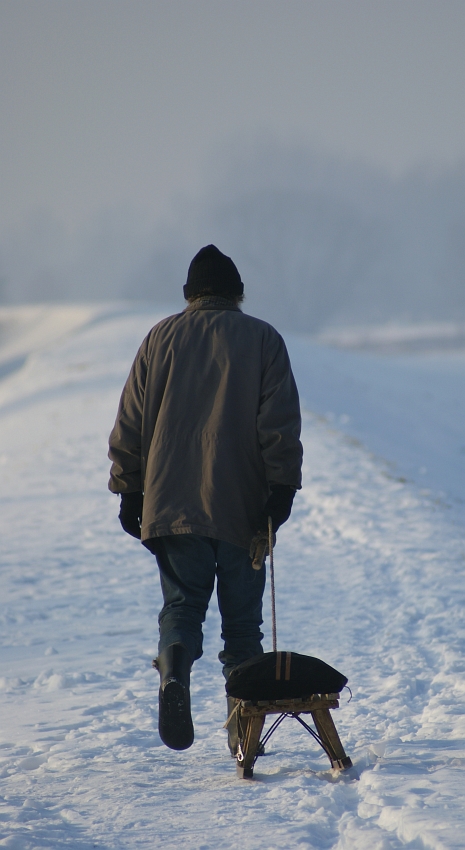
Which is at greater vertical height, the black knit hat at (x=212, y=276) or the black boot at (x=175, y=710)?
the black knit hat at (x=212, y=276)

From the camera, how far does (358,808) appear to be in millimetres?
2570

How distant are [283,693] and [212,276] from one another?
1545 millimetres

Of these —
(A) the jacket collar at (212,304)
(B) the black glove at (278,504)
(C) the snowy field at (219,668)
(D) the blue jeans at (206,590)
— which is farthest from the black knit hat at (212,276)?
(C) the snowy field at (219,668)

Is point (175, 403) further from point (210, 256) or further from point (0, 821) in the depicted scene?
point (0, 821)

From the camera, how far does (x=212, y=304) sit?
10.9 feet

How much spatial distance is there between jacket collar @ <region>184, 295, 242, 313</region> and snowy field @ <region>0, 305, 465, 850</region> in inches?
66.3

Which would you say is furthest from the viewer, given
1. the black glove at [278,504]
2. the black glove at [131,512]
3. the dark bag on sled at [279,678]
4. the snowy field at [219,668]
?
the black glove at [131,512]

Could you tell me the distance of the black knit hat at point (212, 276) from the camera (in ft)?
10.9

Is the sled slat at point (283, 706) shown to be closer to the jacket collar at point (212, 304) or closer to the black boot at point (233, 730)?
the black boot at point (233, 730)

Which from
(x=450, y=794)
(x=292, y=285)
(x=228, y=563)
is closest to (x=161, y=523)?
(x=228, y=563)

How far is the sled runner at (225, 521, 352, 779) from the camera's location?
281 centimetres

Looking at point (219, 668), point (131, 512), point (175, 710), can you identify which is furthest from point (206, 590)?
point (219, 668)

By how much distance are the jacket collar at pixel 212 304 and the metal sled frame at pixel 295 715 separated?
1423 millimetres

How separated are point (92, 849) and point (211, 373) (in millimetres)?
1604
